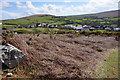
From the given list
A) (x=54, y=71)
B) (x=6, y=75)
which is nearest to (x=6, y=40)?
(x=6, y=75)

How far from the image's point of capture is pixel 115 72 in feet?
30.1

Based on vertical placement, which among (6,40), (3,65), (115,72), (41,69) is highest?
(6,40)

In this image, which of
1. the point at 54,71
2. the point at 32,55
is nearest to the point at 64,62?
the point at 54,71

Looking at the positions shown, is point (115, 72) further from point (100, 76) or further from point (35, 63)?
point (35, 63)

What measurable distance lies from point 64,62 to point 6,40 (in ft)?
20.4

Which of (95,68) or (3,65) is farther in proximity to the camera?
(95,68)

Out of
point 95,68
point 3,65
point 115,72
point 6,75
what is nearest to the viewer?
point 6,75

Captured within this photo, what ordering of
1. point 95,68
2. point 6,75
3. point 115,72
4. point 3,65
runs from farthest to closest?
point 95,68 < point 115,72 < point 3,65 < point 6,75

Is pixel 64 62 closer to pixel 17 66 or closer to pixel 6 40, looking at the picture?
pixel 17 66

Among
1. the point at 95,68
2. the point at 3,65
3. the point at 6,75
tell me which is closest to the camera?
the point at 6,75

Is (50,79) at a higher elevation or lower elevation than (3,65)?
lower

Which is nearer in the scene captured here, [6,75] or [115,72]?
[6,75]

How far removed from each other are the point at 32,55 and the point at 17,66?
190 cm

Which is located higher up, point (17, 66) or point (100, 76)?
point (17, 66)
